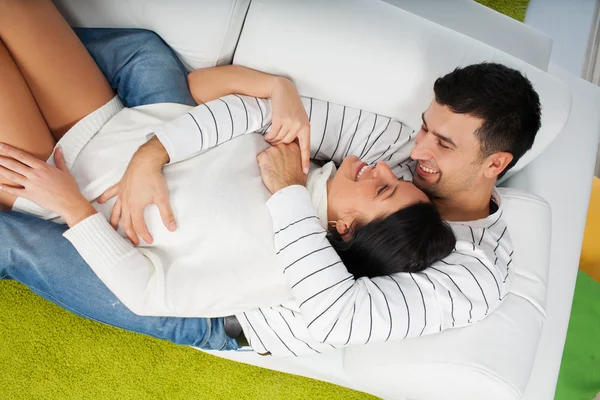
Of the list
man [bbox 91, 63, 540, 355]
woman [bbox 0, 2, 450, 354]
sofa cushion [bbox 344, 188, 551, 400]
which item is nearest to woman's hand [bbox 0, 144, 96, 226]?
woman [bbox 0, 2, 450, 354]

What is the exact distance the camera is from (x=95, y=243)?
125 centimetres

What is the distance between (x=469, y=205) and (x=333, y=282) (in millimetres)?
497

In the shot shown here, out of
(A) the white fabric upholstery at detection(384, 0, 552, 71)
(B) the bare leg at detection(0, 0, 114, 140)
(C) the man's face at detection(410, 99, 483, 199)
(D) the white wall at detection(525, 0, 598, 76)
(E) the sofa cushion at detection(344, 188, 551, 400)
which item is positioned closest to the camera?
(E) the sofa cushion at detection(344, 188, 551, 400)

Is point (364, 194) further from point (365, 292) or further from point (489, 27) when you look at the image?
point (489, 27)

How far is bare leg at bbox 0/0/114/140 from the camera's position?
130 centimetres

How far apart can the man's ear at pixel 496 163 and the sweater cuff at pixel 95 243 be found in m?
0.89

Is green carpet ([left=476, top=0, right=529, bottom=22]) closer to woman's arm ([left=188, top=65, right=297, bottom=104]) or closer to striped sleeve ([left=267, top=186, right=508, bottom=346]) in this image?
woman's arm ([left=188, top=65, right=297, bottom=104])

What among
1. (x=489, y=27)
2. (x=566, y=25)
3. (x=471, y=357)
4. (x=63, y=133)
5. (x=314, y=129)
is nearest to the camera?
(x=471, y=357)

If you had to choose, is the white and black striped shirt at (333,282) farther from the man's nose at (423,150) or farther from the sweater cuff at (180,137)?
the man's nose at (423,150)

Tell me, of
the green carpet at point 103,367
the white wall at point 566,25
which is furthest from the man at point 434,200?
the white wall at point 566,25

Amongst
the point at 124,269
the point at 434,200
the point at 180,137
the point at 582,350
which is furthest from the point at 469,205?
the point at 124,269

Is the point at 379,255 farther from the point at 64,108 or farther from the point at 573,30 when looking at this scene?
the point at 573,30

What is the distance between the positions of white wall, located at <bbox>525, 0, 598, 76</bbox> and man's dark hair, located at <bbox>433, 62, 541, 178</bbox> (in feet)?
3.92

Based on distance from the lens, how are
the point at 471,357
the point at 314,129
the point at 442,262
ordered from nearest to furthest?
the point at 471,357, the point at 442,262, the point at 314,129
